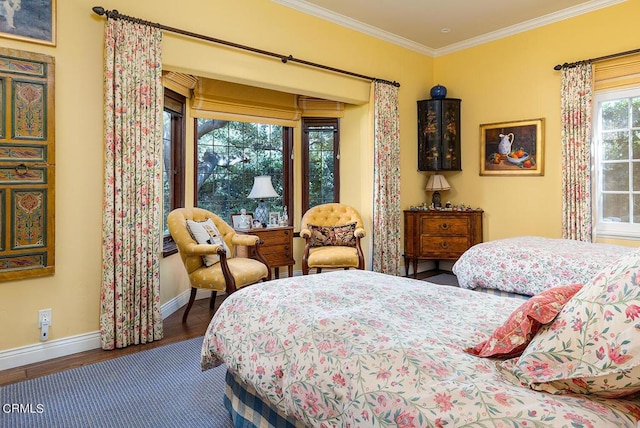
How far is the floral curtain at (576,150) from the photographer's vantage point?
13.9 ft

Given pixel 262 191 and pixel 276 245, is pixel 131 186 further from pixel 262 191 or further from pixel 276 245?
pixel 276 245

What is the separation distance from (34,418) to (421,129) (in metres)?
5.04

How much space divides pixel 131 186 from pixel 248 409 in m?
2.00

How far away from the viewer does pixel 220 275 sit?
3.47 metres

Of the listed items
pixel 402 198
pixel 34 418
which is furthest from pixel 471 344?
pixel 402 198

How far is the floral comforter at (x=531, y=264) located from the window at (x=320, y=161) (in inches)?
93.3

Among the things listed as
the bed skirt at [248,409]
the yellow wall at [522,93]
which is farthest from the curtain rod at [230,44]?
the bed skirt at [248,409]

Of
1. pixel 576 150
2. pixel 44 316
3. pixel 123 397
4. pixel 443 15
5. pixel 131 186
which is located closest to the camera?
pixel 123 397

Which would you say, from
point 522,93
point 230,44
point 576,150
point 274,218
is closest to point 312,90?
point 230,44

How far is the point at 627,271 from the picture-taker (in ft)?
3.53

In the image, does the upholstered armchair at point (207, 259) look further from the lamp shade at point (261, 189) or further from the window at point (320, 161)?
the window at point (320, 161)

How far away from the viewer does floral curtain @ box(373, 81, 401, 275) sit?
493 cm

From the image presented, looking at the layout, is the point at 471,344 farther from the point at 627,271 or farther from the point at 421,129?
the point at 421,129

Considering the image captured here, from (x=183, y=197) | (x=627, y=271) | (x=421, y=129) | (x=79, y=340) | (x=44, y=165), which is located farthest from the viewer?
(x=421, y=129)
